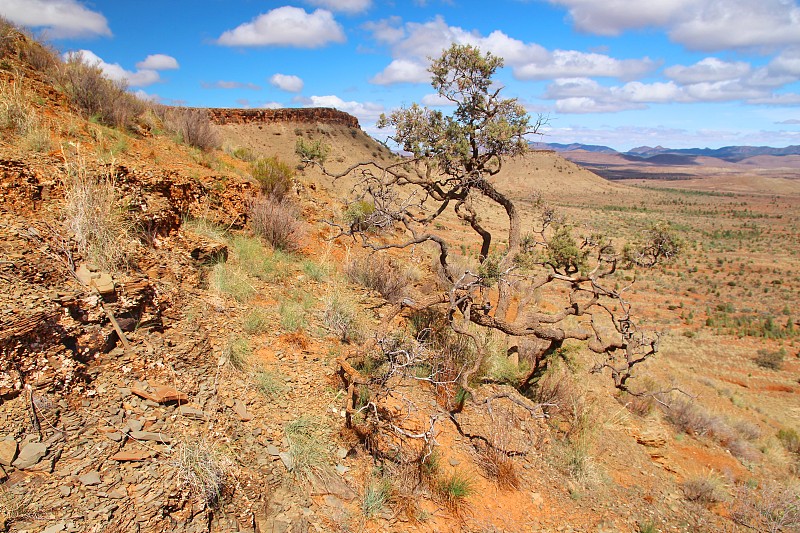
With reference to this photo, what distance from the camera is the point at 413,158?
276 inches

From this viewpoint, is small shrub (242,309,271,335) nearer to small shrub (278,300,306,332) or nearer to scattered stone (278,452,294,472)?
small shrub (278,300,306,332)

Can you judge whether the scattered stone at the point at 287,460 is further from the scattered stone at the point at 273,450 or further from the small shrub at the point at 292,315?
the small shrub at the point at 292,315

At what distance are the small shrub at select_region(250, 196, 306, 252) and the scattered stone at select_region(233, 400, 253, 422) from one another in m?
4.27

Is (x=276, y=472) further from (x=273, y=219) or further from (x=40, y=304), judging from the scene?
(x=273, y=219)

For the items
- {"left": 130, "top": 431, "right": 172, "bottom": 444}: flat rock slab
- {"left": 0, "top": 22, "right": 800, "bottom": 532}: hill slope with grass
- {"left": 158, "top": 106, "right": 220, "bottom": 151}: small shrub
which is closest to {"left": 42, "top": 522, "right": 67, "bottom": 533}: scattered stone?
{"left": 0, "top": 22, "right": 800, "bottom": 532}: hill slope with grass

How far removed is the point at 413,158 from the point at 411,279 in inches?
108

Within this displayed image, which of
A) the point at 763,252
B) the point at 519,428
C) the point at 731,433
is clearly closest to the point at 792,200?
the point at 763,252

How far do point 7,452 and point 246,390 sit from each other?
1680 mm

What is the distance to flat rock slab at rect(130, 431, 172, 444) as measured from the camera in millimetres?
2973

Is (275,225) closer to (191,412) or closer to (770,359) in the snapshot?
(191,412)

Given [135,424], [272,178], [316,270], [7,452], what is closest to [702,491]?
[316,270]

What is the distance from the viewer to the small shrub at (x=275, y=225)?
302 inches

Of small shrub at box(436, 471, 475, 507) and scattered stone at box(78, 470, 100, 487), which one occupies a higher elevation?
scattered stone at box(78, 470, 100, 487)

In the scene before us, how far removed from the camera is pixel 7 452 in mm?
2469
